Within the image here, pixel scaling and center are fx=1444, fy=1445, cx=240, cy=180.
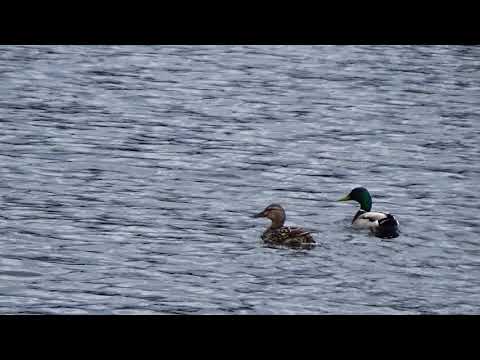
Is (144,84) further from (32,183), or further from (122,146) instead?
(32,183)

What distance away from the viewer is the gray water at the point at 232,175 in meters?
16.6

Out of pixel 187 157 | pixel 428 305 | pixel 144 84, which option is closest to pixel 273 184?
pixel 187 157

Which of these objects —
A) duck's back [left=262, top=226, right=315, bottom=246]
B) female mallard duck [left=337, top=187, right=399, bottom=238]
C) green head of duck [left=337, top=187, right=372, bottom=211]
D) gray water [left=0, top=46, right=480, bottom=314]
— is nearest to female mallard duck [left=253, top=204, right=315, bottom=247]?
duck's back [left=262, top=226, right=315, bottom=246]

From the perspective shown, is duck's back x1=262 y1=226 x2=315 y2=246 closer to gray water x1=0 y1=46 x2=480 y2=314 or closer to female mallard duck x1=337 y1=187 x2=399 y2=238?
gray water x1=0 y1=46 x2=480 y2=314

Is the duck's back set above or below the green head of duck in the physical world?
below

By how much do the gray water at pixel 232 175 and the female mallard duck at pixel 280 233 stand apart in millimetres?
156

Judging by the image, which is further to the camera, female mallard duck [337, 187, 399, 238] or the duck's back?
female mallard duck [337, 187, 399, 238]

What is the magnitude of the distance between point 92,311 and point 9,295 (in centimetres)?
115

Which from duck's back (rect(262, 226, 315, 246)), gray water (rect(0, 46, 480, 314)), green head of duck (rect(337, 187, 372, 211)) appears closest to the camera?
gray water (rect(0, 46, 480, 314))

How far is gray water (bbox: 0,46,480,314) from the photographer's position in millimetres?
16578

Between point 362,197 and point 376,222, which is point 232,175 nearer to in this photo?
point 362,197

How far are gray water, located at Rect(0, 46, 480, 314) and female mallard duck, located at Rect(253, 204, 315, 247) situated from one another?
16 centimetres

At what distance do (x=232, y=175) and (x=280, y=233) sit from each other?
12.5ft

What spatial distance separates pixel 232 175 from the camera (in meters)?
22.0
